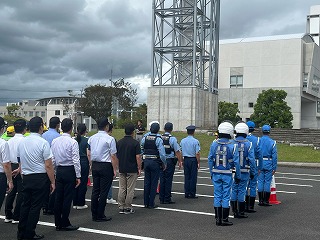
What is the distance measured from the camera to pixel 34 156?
6719 millimetres

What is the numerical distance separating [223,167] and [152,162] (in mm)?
2190

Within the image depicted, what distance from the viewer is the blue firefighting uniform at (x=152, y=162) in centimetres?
962

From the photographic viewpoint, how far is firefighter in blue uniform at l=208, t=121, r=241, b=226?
7915 millimetres

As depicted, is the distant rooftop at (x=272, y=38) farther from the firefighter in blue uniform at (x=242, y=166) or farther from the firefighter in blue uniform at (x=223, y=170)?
the firefighter in blue uniform at (x=223, y=170)

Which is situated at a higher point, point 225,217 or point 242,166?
point 242,166

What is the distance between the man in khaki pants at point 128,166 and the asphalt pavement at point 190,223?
31 centimetres

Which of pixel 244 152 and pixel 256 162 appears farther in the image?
pixel 256 162

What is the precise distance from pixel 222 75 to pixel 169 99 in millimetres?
39946

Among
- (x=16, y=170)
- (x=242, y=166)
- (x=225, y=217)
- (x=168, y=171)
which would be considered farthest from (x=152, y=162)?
(x=16, y=170)

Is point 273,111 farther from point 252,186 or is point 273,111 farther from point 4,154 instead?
point 4,154

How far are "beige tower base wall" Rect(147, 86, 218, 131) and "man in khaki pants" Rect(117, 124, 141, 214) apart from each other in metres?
24.7

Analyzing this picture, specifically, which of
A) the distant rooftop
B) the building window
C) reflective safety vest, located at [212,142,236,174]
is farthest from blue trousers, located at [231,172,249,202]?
the building window

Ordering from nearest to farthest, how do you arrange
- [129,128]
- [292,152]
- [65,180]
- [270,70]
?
[65,180] < [129,128] < [292,152] < [270,70]

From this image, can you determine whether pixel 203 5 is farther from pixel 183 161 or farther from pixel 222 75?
pixel 222 75
